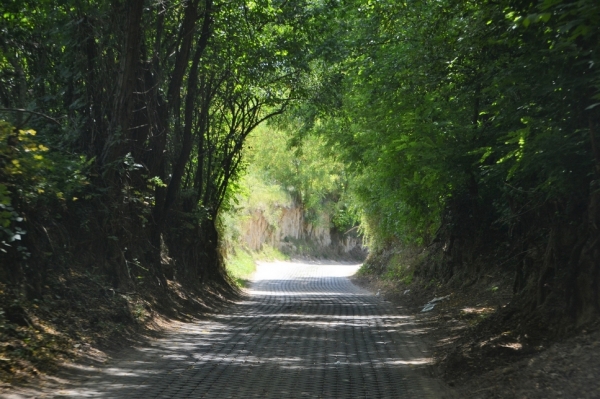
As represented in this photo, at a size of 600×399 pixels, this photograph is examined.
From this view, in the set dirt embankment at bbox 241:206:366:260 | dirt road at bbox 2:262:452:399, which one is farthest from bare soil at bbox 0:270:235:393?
dirt embankment at bbox 241:206:366:260

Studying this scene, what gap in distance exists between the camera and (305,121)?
1085 inches

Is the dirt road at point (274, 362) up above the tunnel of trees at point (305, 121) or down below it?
below

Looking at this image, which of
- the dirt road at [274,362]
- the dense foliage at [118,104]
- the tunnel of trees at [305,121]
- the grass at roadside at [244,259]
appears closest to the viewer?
the dirt road at [274,362]

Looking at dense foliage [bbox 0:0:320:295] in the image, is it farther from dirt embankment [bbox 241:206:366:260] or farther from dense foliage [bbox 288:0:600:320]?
dirt embankment [bbox 241:206:366:260]

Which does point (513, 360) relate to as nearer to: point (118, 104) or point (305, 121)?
point (118, 104)

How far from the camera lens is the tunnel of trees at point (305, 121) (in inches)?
397

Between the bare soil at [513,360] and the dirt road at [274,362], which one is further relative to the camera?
the dirt road at [274,362]

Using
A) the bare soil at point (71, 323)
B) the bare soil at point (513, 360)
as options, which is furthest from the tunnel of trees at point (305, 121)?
the bare soil at point (513, 360)

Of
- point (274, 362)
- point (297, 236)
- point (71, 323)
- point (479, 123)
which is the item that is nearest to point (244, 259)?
point (297, 236)

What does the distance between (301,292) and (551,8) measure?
79.3ft

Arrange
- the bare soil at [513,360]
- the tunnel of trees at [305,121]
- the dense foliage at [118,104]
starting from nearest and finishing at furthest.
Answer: the bare soil at [513,360] → the tunnel of trees at [305,121] → the dense foliage at [118,104]

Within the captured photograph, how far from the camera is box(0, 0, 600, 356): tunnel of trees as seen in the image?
33.1 feet

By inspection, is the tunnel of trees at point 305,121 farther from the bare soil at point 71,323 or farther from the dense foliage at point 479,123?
the bare soil at point 71,323

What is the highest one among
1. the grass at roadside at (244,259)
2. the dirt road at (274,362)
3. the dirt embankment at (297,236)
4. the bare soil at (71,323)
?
the dirt embankment at (297,236)
